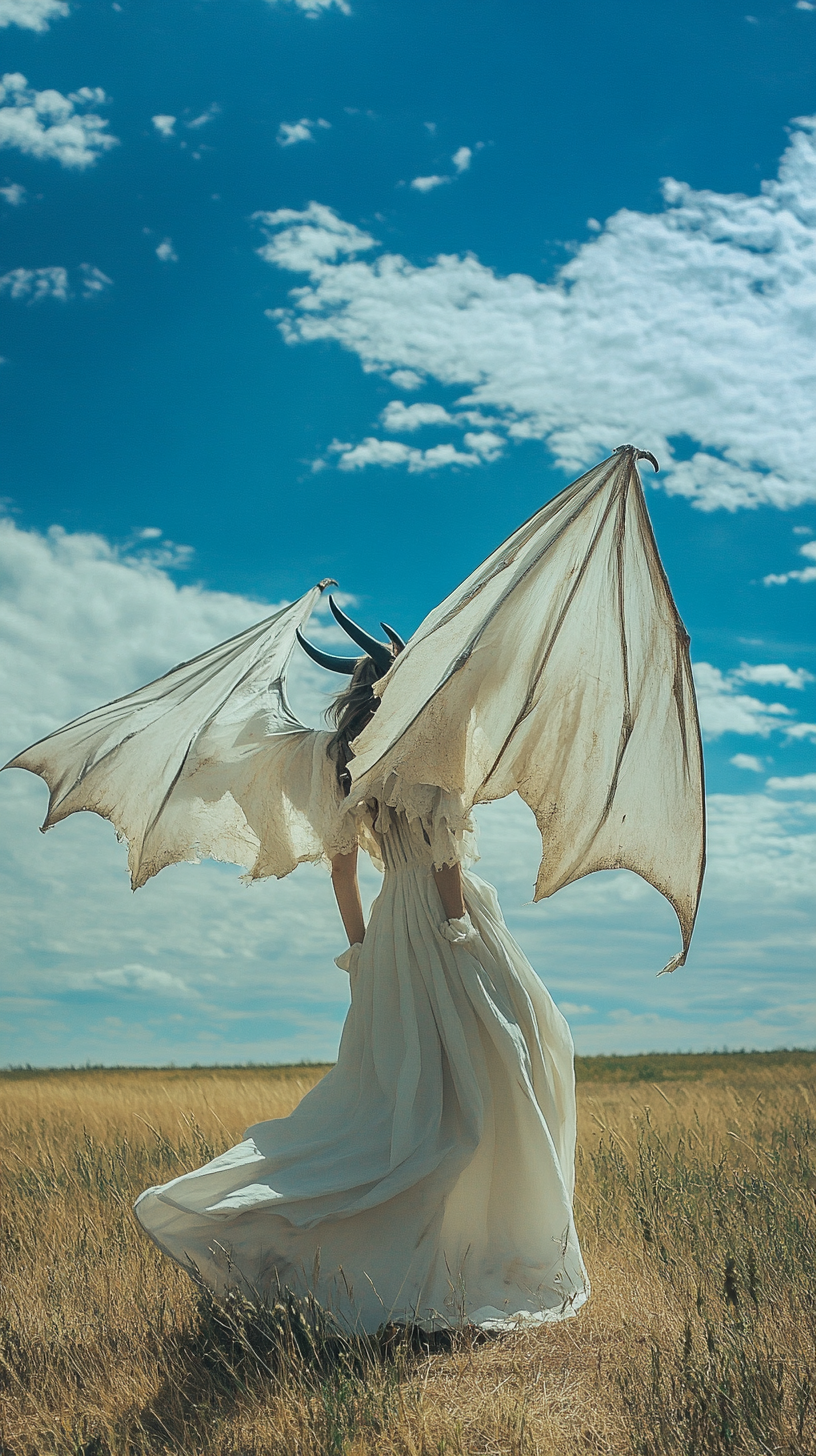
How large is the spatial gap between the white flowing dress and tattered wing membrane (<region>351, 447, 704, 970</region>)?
1.65 ft

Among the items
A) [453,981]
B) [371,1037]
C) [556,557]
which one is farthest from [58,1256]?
[556,557]

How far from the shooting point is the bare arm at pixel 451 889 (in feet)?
13.1

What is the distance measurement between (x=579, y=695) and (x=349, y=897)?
1344 mm

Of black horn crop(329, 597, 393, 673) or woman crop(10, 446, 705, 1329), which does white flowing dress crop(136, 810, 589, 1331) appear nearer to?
woman crop(10, 446, 705, 1329)

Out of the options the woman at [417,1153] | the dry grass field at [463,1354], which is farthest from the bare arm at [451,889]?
the dry grass field at [463,1354]

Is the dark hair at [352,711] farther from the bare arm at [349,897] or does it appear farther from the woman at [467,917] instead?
the bare arm at [349,897]

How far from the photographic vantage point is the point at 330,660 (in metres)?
4.71

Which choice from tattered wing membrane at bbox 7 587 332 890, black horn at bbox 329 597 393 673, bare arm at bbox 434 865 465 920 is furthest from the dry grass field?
black horn at bbox 329 597 393 673

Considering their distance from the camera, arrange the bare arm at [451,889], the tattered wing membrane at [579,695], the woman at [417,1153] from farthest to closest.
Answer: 1. the bare arm at [451,889]
2. the woman at [417,1153]
3. the tattered wing membrane at [579,695]

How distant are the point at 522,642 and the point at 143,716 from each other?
2.42 metres

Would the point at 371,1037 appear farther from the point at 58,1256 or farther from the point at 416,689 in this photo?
the point at 58,1256

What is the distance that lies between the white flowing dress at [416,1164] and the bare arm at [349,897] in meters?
0.16

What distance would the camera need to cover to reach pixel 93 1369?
377cm

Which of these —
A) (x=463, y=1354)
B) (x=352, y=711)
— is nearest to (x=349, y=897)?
(x=352, y=711)
